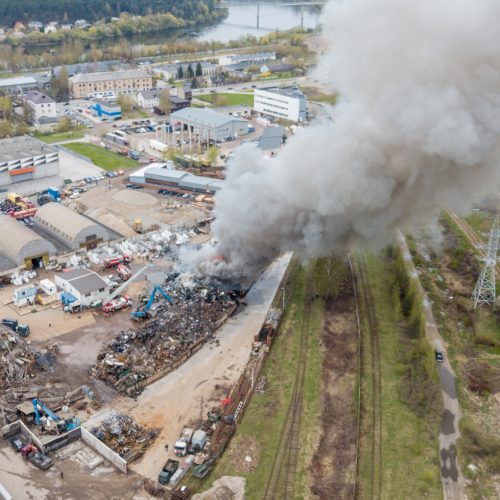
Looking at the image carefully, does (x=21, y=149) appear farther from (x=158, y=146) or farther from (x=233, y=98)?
(x=233, y=98)

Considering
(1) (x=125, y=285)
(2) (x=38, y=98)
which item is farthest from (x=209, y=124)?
(1) (x=125, y=285)

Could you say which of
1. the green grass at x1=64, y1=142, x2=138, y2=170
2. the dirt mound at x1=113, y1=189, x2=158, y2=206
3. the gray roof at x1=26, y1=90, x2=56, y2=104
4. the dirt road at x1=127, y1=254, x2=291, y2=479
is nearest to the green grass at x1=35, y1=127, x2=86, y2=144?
the green grass at x1=64, y1=142, x2=138, y2=170

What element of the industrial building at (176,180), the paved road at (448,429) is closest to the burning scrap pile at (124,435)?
the paved road at (448,429)

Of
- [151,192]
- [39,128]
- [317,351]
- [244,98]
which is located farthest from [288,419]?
[244,98]

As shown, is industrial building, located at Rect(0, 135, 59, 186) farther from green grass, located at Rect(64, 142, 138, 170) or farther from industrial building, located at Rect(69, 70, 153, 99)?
industrial building, located at Rect(69, 70, 153, 99)

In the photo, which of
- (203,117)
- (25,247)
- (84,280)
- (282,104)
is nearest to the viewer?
(84,280)
